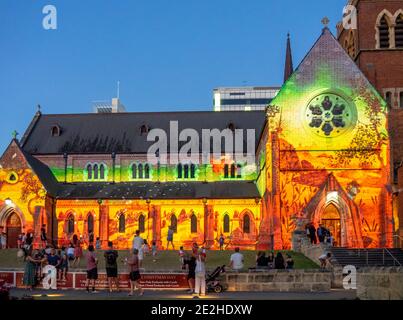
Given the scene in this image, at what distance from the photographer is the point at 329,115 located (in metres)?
52.1

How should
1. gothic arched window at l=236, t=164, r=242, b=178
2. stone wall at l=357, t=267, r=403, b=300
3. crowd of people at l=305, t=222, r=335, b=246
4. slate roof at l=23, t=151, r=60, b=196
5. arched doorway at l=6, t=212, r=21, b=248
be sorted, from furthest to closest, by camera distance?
gothic arched window at l=236, t=164, r=242, b=178 → slate roof at l=23, t=151, r=60, b=196 → arched doorway at l=6, t=212, r=21, b=248 → crowd of people at l=305, t=222, r=335, b=246 → stone wall at l=357, t=267, r=403, b=300

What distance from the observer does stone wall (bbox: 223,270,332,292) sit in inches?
1243

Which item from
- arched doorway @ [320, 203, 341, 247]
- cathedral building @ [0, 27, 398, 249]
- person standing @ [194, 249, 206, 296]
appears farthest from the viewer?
arched doorway @ [320, 203, 341, 247]

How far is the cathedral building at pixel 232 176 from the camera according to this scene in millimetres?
50719

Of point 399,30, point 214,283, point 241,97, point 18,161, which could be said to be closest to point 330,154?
point 399,30

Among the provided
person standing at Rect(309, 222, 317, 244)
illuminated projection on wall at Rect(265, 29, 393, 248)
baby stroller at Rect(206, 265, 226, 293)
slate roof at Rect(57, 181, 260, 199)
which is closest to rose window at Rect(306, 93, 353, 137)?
illuminated projection on wall at Rect(265, 29, 393, 248)

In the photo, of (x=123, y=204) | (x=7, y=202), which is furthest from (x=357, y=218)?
(x=7, y=202)

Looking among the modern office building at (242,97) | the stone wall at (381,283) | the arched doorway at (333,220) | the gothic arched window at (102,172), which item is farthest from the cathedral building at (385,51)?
the modern office building at (242,97)

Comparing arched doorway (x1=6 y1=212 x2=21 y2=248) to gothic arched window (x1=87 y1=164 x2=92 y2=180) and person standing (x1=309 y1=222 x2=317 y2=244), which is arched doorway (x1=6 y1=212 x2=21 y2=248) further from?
person standing (x1=309 y1=222 x2=317 y2=244)

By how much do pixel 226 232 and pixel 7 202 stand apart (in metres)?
19.4

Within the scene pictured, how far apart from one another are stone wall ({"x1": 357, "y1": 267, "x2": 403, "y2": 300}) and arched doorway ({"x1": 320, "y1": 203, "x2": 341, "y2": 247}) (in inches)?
1164

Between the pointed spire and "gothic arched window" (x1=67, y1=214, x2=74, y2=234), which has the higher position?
the pointed spire

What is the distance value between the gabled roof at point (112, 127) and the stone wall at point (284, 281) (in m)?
36.9
